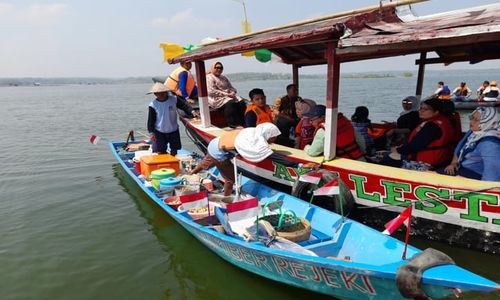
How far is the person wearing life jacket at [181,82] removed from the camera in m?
8.73

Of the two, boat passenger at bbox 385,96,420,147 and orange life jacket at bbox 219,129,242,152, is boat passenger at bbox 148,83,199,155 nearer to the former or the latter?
orange life jacket at bbox 219,129,242,152

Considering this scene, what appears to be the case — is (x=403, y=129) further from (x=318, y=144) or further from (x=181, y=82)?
(x=181, y=82)

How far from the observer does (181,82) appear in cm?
880

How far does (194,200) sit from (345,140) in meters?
2.25

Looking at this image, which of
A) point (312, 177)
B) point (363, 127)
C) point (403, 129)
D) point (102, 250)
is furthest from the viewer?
point (403, 129)

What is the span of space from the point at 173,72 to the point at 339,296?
280 inches

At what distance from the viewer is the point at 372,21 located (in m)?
4.70

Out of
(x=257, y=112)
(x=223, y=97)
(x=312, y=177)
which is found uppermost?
Result: (x=223, y=97)

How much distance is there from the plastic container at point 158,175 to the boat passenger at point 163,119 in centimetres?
111

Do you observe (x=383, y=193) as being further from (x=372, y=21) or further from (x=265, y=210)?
(x=372, y=21)

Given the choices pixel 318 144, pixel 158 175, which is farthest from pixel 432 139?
pixel 158 175

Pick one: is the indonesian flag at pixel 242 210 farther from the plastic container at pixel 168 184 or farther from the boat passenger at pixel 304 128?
the boat passenger at pixel 304 128

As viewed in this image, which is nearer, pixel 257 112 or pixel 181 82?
pixel 257 112

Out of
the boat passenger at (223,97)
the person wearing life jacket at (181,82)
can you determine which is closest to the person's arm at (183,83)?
the person wearing life jacket at (181,82)
